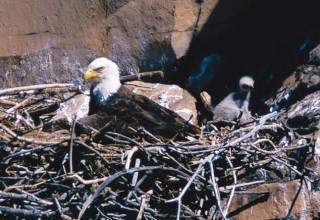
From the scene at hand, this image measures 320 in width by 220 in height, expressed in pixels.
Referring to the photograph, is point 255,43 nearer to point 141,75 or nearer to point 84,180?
point 141,75

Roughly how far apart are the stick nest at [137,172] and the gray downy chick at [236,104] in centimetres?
169

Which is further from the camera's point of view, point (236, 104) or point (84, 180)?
point (236, 104)

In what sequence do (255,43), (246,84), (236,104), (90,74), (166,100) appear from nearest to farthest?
(166,100), (90,74), (246,84), (236,104), (255,43)

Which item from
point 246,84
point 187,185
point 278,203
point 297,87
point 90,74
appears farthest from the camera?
point 246,84

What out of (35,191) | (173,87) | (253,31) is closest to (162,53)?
(173,87)

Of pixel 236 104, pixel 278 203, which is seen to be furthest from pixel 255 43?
pixel 278 203

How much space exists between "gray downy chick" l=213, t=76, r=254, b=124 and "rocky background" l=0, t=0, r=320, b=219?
0.16m

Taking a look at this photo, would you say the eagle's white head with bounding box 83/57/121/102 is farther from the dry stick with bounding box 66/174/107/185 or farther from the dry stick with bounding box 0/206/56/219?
the dry stick with bounding box 0/206/56/219

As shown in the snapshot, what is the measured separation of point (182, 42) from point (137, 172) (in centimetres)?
260

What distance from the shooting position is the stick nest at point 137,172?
8391mm

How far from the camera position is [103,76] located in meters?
10.8

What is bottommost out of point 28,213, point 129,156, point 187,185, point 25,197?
point 28,213

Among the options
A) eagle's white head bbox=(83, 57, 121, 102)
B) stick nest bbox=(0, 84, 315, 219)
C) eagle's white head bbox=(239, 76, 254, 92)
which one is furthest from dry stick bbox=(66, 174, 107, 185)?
eagle's white head bbox=(239, 76, 254, 92)

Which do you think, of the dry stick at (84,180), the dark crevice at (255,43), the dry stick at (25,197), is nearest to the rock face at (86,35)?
the dark crevice at (255,43)
